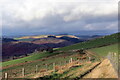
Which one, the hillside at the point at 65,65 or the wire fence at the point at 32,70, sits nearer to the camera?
the hillside at the point at 65,65

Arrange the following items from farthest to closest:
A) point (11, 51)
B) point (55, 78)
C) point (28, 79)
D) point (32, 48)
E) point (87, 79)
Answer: point (32, 48)
point (11, 51)
point (28, 79)
point (55, 78)
point (87, 79)

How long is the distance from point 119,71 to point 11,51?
522 feet

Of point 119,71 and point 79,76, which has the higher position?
point 119,71

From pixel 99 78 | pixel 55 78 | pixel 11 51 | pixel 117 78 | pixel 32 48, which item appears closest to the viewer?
pixel 117 78

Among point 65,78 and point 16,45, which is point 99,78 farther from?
point 16,45

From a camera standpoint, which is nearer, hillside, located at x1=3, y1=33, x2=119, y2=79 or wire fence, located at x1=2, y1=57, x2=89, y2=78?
hillside, located at x1=3, y1=33, x2=119, y2=79

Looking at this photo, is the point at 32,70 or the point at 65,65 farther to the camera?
the point at 32,70

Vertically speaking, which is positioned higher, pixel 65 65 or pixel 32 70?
pixel 65 65

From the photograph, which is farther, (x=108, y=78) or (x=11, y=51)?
(x=11, y=51)

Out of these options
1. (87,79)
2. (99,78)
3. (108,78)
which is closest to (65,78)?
(87,79)

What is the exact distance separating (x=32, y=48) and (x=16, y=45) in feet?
61.3

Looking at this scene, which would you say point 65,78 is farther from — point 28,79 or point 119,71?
point 119,71

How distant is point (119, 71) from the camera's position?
1736cm

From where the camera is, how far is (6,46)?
183000mm
